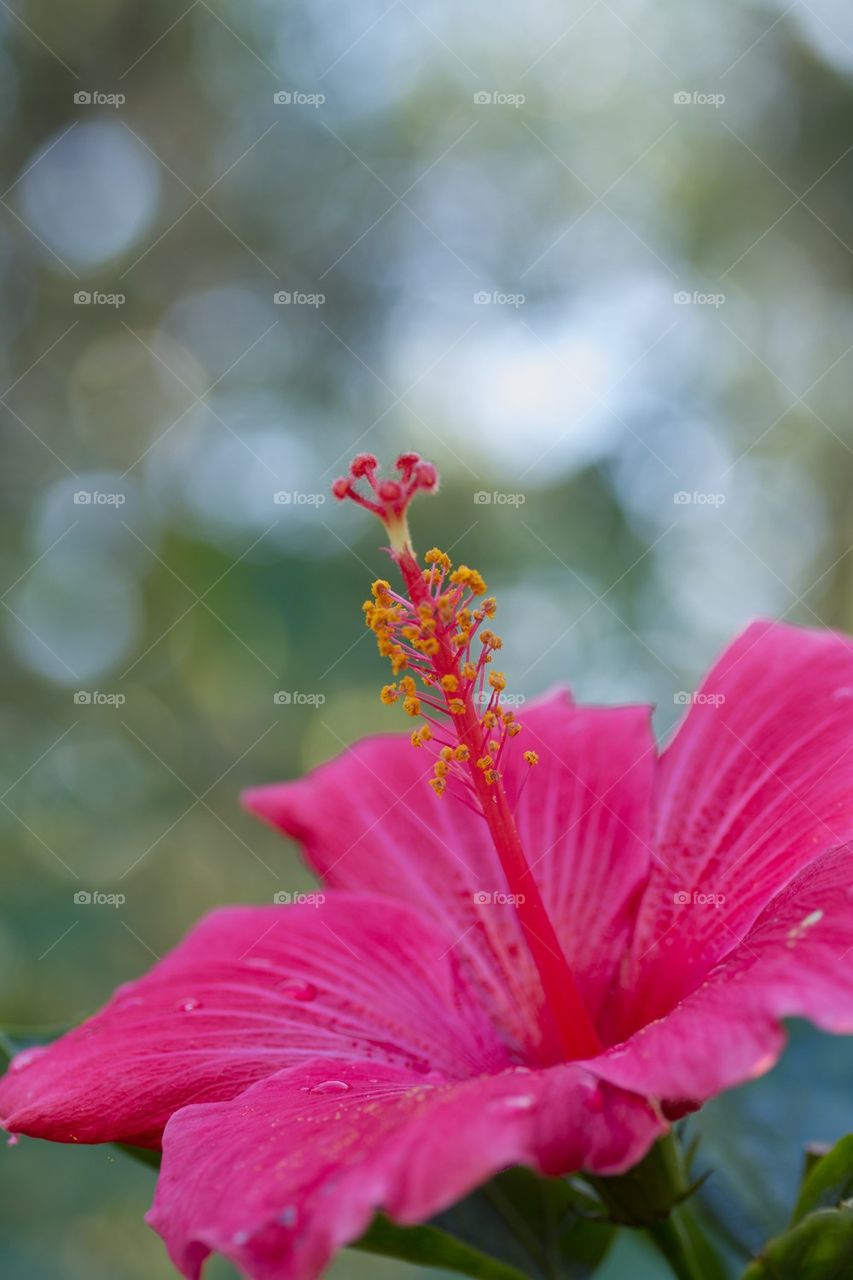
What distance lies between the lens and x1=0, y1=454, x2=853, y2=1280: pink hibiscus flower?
27.3 inches

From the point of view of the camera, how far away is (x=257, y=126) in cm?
365

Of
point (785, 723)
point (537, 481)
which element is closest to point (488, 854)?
point (785, 723)

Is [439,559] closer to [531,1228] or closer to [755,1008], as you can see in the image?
[755,1008]

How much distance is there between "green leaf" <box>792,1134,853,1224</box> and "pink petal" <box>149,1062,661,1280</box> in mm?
260

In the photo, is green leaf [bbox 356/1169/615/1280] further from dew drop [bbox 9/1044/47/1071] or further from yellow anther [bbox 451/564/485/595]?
yellow anther [bbox 451/564/485/595]

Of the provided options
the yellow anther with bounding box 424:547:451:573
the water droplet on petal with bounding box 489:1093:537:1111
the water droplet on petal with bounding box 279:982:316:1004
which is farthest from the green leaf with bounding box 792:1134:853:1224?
the yellow anther with bounding box 424:547:451:573

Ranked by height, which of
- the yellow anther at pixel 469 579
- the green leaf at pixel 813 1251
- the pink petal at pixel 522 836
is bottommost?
the green leaf at pixel 813 1251

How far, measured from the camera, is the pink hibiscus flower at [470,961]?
0.69 metres

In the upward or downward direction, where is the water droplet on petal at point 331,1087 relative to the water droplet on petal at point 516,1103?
downward

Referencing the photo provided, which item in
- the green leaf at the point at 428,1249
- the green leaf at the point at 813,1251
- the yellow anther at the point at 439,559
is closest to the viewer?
the green leaf at the point at 813,1251

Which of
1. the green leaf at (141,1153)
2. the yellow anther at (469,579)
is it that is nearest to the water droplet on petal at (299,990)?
the green leaf at (141,1153)

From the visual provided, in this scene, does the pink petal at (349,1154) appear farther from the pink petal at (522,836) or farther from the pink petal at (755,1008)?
the pink petal at (522,836)

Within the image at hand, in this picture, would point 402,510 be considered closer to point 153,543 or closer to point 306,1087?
point 306,1087

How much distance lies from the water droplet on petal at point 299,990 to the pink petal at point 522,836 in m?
0.17
